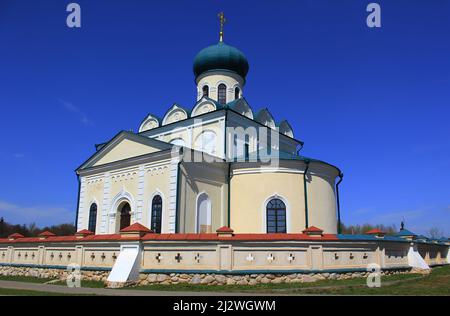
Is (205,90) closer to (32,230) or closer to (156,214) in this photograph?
(156,214)

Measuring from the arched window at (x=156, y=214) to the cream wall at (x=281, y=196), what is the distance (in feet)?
10.5

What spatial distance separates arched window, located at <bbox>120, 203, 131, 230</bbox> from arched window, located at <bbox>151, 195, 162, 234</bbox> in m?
1.83

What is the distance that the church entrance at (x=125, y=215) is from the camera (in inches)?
701

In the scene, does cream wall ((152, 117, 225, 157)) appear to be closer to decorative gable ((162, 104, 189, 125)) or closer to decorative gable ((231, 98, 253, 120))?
decorative gable ((162, 104, 189, 125))

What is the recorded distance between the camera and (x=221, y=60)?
23.4 m

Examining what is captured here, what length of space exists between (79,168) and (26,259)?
5.74m

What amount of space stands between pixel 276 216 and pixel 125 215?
6740 millimetres

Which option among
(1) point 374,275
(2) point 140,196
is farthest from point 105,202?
(1) point 374,275

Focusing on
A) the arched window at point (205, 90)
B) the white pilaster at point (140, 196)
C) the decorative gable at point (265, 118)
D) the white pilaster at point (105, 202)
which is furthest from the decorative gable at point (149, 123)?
the white pilaster at point (140, 196)

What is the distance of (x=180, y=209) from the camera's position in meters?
15.6

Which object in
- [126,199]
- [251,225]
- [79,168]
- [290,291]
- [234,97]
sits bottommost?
[290,291]

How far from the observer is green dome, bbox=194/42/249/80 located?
2338 centimetres

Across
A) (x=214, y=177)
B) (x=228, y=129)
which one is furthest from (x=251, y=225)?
(x=228, y=129)
